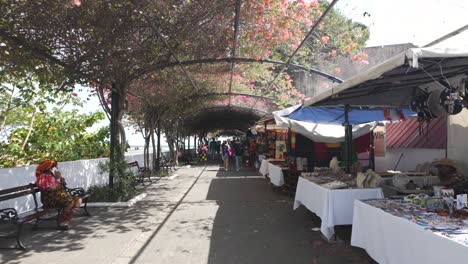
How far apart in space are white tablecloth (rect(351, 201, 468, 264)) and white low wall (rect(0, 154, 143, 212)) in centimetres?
649

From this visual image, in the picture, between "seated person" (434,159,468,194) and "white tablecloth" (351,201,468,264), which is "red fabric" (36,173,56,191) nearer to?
"white tablecloth" (351,201,468,264)

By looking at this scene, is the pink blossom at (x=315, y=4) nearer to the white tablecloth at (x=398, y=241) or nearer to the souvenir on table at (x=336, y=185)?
the souvenir on table at (x=336, y=185)

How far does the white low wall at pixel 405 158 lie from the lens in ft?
41.6

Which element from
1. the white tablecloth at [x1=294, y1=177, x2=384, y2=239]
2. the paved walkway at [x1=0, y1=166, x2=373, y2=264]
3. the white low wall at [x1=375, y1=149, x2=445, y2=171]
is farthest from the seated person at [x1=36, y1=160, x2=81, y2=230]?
the white low wall at [x1=375, y1=149, x2=445, y2=171]

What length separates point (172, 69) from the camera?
492 inches

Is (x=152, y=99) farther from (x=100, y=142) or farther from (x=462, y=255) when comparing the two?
(x=462, y=255)

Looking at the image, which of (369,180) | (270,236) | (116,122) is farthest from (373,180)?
(116,122)

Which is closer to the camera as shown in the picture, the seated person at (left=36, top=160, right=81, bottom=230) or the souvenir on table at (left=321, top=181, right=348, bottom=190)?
the souvenir on table at (left=321, top=181, right=348, bottom=190)

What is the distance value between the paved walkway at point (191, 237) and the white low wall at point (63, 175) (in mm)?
1147

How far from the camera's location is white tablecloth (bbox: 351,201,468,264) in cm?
312

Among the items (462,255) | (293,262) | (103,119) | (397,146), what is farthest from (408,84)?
(103,119)

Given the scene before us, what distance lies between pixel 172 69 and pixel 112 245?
736 centimetres

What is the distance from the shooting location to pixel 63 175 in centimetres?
984

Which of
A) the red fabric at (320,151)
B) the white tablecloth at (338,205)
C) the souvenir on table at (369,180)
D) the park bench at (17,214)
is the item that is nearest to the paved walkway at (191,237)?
the park bench at (17,214)
